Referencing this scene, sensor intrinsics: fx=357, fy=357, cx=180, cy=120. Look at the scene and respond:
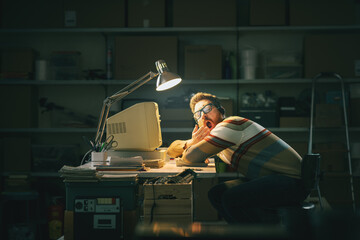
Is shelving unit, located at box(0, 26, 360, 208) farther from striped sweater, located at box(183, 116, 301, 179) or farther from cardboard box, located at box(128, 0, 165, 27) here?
striped sweater, located at box(183, 116, 301, 179)

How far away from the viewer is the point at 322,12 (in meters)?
3.75

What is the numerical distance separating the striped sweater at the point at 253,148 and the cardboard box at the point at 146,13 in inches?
80.9

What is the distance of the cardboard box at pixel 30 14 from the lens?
3.87 meters

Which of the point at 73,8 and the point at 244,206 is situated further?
the point at 73,8

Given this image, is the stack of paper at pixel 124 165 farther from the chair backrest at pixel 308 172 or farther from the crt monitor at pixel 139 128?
the chair backrest at pixel 308 172

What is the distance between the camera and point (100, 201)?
202 cm

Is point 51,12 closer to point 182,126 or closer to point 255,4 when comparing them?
point 182,126

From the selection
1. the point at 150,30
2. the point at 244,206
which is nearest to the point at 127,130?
the point at 244,206

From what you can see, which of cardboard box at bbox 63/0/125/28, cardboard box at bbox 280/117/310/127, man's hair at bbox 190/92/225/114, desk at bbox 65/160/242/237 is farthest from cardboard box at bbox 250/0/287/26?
desk at bbox 65/160/242/237

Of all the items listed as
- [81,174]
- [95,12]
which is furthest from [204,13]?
[81,174]

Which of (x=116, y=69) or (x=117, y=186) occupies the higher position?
(x=116, y=69)

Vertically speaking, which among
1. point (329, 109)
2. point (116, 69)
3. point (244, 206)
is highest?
point (116, 69)

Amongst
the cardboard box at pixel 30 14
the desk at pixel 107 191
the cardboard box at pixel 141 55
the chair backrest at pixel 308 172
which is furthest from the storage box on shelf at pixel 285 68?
the cardboard box at pixel 30 14

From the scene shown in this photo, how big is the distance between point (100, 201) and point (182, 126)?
1.84 meters
